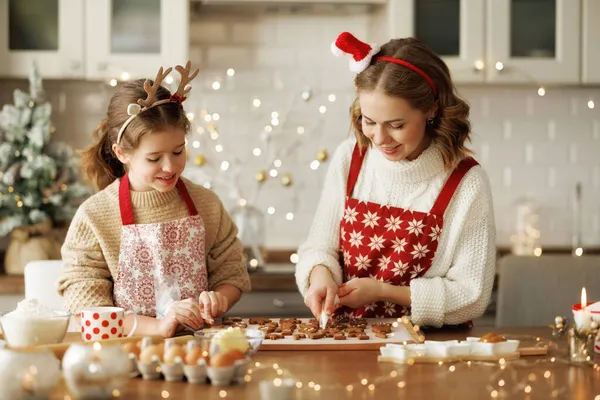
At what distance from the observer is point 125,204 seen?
7.17 ft

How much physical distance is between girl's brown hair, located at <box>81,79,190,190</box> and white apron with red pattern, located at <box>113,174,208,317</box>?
0.14 metres

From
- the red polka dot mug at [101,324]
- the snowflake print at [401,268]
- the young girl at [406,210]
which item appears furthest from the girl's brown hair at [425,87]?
the red polka dot mug at [101,324]

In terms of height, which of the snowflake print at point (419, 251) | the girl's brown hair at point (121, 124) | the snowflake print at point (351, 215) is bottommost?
the snowflake print at point (419, 251)

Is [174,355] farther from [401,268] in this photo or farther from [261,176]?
[261,176]

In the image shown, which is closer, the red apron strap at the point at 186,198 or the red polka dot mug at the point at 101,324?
the red polka dot mug at the point at 101,324

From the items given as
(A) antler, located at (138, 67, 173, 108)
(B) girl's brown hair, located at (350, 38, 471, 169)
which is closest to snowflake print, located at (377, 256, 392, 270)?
(B) girl's brown hair, located at (350, 38, 471, 169)

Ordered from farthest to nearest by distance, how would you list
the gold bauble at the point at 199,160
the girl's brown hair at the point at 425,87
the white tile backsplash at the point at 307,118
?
the white tile backsplash at the point at 307,118, the gold bauble at the point at 199,160, the girl's brown hair at the point at 425,87

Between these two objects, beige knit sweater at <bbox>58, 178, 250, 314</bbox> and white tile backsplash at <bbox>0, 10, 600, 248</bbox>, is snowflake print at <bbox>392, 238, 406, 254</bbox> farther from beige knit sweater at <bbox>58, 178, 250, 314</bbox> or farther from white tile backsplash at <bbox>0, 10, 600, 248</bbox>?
white tile backsplash at <bbox>0, 10, 600, 248</bbox>

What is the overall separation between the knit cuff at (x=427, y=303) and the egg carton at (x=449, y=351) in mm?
320

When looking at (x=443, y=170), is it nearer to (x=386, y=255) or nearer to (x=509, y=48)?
(x=386, y=255)

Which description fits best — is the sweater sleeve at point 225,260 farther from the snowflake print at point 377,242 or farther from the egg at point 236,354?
the egg at point 236,354

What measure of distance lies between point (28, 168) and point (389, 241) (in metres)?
1.66

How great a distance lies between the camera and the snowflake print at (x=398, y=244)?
2232mm

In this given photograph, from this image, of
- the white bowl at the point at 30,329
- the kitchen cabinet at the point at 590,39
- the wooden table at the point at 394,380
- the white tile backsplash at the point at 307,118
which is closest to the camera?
the wooden table at the point at 394,380
